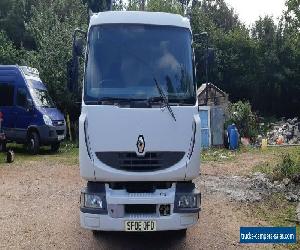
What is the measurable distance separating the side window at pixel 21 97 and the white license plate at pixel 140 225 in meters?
11.5

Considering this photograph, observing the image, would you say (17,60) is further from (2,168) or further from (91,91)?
(91,91)

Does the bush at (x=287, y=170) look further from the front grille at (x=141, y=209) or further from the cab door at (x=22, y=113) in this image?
the cab door at (x=22, y=113)

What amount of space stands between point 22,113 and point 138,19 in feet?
35.5

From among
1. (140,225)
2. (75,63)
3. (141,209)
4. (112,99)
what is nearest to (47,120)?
(75,63)

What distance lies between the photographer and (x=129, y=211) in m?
6.20

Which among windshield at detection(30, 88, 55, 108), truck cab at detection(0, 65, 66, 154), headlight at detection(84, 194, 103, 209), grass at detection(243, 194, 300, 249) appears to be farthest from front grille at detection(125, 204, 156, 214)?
windshield at detection(30, 88, 55, 108)

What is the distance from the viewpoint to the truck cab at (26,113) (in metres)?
16.4

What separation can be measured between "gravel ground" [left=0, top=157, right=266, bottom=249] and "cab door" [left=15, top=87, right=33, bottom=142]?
4.98 meters

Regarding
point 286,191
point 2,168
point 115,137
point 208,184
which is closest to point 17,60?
point 2,168

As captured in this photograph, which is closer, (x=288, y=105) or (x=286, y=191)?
(x=286, y=191)

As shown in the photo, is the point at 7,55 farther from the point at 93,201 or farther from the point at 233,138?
the point at 93,201

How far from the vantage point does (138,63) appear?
6734 mm

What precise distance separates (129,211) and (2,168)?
29.0ft

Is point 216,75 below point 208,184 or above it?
above
